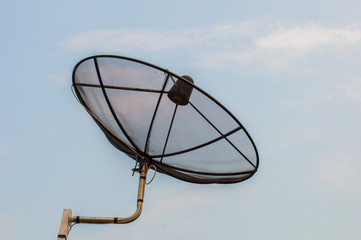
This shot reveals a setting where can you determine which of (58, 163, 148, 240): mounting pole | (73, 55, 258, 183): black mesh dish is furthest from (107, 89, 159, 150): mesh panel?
(58, 163, 148, 240): mounting pole

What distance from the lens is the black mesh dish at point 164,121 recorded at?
510 centimetres

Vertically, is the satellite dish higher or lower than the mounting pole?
higher

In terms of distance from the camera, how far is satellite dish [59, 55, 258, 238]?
5.09m

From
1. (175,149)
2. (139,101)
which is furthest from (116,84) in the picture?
(175,149)

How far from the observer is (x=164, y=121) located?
19.0ft

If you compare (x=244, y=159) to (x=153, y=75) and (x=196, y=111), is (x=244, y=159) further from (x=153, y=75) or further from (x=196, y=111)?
(x=153, y=75)

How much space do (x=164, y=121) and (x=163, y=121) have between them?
2 cm

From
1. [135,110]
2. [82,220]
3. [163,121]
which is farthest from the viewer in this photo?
[163,121]

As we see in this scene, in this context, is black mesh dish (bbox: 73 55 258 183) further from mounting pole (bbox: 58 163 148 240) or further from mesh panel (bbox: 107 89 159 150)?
mounting pole (bbox: 58 163 148 240)

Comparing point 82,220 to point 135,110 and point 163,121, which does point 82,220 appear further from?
point 163,121

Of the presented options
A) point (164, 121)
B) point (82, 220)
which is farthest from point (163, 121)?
point (82, 220)

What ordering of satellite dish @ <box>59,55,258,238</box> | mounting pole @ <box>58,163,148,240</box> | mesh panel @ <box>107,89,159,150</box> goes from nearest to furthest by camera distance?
mounting pole @ <box>58,163,148,240</box> → satellite dish @ <box>59,55,258,238</box> → mesh panel @ <box>107,89,159,150</box>

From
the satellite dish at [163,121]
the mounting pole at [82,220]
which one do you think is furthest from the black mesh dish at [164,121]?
the mounting pole at [82,220]

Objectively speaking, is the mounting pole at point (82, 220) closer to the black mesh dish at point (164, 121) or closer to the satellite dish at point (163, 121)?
the satellite dish at point (163, 121)
